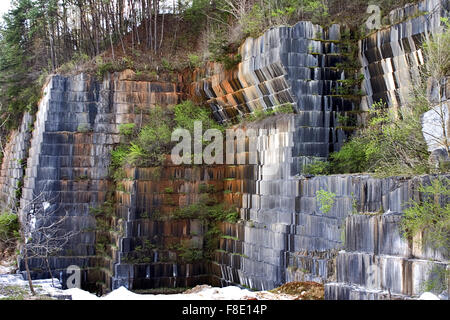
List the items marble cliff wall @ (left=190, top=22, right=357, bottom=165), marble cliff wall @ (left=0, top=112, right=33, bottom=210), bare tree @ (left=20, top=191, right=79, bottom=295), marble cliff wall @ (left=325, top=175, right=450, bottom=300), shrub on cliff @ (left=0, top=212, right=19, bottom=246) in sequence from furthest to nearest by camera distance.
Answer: marble cliff wall @ (left=0, top=112, right=33, bottom=210)
shrub on cliff @ (left=0, top=212, right=19, bottom=246)
bare tree @ (left=20, top=191, right=79, bottom=295)
marble cliff wall @ (left=190, top=22, right=357, bottom=165)
marble cliff wall @ (left=325, top=175, right=450, bottom=300)

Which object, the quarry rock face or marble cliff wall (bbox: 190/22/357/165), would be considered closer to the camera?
the quarry rock face

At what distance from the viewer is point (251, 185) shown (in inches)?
805

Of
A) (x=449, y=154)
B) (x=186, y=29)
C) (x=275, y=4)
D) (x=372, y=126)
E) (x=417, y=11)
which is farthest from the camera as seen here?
(x=186, y=29)

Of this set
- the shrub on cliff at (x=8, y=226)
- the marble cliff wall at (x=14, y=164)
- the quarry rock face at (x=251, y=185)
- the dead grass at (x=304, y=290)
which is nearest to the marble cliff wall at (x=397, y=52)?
the quarry rock face at (x=251, y=185)

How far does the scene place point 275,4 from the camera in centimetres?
2131

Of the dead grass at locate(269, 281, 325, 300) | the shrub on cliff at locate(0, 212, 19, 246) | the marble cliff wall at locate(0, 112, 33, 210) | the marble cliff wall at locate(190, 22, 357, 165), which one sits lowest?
the dead grass at locate(269, 281, 325, 300)

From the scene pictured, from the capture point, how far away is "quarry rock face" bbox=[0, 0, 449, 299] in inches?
482

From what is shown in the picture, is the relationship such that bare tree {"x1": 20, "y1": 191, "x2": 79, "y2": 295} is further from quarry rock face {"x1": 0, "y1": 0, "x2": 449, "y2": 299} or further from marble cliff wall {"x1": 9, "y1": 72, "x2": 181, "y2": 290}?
quarry rock face {"x1": 0, "y1": 0, "x2": 449, "y2": 299}

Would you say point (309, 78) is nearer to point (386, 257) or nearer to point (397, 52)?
point (397, 52)

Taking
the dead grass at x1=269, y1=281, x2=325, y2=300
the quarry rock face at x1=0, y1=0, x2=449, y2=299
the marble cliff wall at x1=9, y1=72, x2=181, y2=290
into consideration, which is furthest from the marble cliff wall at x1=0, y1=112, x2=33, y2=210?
the dead grass at x1=269, y1=281, x2=325, y2=300

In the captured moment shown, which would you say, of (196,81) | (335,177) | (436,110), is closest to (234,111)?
(196,81)

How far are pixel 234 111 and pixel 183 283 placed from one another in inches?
277

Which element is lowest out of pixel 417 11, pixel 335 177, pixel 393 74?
pixel 335 177
